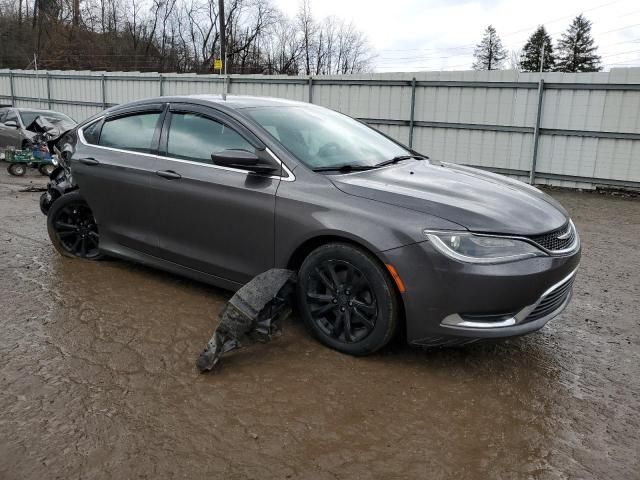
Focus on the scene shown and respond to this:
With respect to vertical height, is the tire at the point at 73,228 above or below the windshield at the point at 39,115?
below

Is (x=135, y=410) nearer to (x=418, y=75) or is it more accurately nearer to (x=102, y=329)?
(x=102, y=329)

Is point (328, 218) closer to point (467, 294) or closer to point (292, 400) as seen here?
point (467, 294)

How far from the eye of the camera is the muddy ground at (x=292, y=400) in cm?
247

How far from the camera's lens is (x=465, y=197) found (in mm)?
3348

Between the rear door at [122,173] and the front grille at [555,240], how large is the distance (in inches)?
111

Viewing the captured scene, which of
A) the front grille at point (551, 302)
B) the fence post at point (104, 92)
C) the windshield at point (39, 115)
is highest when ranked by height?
the fence post at point (104, 92)

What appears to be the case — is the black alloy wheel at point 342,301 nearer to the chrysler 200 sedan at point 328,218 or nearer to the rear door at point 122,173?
the chrysler 200 sedan at point 328,218

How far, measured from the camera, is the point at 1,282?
4.71m

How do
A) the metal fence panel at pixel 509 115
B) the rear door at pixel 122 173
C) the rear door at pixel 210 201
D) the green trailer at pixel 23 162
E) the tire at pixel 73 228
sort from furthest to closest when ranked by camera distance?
1. the green trailer at pixel 23 162
2. the metal fence panel at pixel 509 115
3. the tire at pixel 73 228
4. the rear door at pixel 122 173
5. the rear door at pixel 210 201

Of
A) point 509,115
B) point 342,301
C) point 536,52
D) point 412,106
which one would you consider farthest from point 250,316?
point 536,52

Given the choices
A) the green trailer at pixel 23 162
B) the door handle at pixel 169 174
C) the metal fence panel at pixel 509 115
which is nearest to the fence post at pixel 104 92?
the green trailer at pixel 23 162

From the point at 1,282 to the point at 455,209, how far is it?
3.86m

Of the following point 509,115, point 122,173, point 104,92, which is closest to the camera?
point 122,173

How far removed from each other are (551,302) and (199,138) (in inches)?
107
